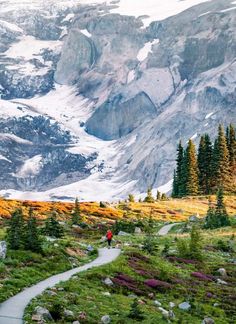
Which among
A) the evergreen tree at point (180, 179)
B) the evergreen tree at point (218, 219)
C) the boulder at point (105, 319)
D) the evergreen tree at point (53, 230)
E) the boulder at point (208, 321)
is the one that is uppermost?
the evergreen tree at point (180, 179)

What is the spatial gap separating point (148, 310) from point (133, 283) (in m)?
A: 6.36

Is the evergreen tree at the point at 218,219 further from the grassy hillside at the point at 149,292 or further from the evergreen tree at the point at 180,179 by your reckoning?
the evergreen tree at the point at 180,179

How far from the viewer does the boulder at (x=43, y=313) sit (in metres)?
24.6

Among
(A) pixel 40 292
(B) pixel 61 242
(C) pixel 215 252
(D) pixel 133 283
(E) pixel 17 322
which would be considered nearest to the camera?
(E) pixel 17 322

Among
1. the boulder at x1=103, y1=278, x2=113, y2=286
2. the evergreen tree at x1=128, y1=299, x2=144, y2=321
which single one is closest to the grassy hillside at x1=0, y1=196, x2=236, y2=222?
the boulder at x1=103, y1=278, x2=113, y2=286

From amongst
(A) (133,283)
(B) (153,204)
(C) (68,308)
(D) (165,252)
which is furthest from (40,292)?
(B) (153,204)

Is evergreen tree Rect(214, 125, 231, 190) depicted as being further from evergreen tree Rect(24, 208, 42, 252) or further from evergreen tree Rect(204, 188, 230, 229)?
evergreen tree Rect(24, 208, 42, 252)

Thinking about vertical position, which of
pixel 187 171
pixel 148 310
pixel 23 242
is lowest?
pixel 148 310

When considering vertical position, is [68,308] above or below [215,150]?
below

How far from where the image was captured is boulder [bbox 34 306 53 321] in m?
24.6

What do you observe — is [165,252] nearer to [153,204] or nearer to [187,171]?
[153,204]

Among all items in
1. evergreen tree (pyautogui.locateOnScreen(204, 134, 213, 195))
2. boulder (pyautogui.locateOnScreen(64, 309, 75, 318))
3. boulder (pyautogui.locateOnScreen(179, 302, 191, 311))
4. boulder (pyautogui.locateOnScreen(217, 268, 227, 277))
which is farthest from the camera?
evergreen tree (pyautogui.locateOnScreen(204, 134, 213, 195))

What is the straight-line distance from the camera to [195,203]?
422ft

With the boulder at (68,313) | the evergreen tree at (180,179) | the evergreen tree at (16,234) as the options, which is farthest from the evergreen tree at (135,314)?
the evergreen tree at (180,179)
